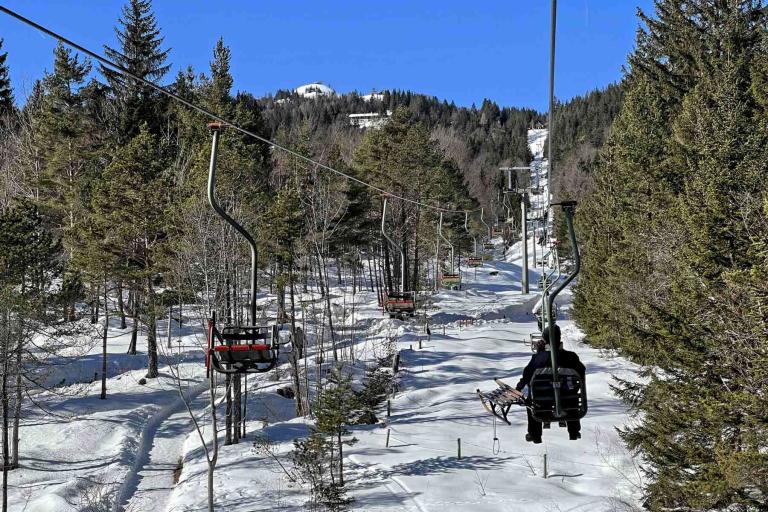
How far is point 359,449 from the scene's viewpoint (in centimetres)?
2558

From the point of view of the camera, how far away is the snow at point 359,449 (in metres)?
21.4

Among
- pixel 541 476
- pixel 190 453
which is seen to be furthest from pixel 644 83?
pixel 190 453

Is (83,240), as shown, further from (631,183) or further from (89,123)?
(631,183)

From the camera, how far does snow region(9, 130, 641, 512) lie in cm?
2142

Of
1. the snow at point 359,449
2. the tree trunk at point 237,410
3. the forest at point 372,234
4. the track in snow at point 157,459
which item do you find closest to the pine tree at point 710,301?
the forest at point 372,234

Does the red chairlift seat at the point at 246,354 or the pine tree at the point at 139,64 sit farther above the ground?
the pine tree at the point at 139,64

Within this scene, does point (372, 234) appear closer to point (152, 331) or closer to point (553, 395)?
point (152, 331)

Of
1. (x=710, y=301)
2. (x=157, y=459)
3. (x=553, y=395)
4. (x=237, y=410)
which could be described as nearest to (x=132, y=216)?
(x=237, y=410)

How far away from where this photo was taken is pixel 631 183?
29688 millimetres

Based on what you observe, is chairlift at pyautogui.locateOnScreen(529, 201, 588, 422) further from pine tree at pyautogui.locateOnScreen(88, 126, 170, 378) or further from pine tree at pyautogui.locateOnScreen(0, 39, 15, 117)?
pine tree at pyautogui.locateOnScreen(0, 39, 15, 117)

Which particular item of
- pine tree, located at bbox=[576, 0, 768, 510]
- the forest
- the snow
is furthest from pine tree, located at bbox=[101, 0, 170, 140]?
pine tree, located at bbox=[576, 0, 768, 510]

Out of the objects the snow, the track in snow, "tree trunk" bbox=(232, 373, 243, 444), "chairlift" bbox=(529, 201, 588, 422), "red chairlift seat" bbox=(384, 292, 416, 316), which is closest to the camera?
"chairlift" bbox=(529, 201, 588, 422)

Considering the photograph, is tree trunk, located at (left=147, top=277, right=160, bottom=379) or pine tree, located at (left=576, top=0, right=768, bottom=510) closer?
pine tree, located at (left=576, top=0, right=768, bottom=510)

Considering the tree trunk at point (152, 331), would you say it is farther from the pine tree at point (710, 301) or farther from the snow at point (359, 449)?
the pine tree at point (710, 301)
